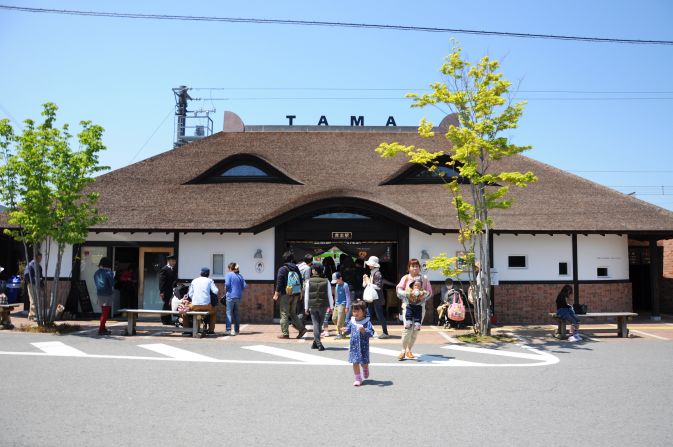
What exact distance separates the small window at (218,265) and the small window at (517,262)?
29.0 feet

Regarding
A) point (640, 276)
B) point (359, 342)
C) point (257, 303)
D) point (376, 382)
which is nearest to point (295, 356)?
point (376, 382)

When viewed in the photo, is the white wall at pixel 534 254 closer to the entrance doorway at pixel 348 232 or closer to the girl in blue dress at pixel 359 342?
the entrance doorway at pixel 348 232

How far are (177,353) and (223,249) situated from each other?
5.86 meters

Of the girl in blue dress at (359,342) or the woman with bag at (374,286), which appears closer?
the girl in blue dress at (359,342)

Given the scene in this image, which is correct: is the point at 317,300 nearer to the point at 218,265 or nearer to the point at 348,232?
the point at 348,232

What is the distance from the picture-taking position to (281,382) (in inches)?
309

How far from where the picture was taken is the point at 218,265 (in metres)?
16.0

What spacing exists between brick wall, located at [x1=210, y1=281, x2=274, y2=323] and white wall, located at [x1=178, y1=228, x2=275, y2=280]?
0.57 m

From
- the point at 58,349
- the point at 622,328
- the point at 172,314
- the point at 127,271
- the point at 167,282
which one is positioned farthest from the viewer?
the point at 127,271

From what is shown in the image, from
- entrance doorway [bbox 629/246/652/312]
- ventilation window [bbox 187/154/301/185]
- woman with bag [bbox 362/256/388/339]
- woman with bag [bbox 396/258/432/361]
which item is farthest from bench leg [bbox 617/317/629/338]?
ventilation window [bbox 187/154/301/185]

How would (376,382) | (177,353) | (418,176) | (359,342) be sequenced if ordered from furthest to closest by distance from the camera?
(418,176), (177,353), (376,382), (359,342)

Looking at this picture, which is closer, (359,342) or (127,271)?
(359,342)

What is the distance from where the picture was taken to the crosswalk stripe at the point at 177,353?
9773mm

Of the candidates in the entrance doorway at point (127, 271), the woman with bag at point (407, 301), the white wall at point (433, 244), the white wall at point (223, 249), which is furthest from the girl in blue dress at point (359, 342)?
the entrance doorway at point (127, 271)
